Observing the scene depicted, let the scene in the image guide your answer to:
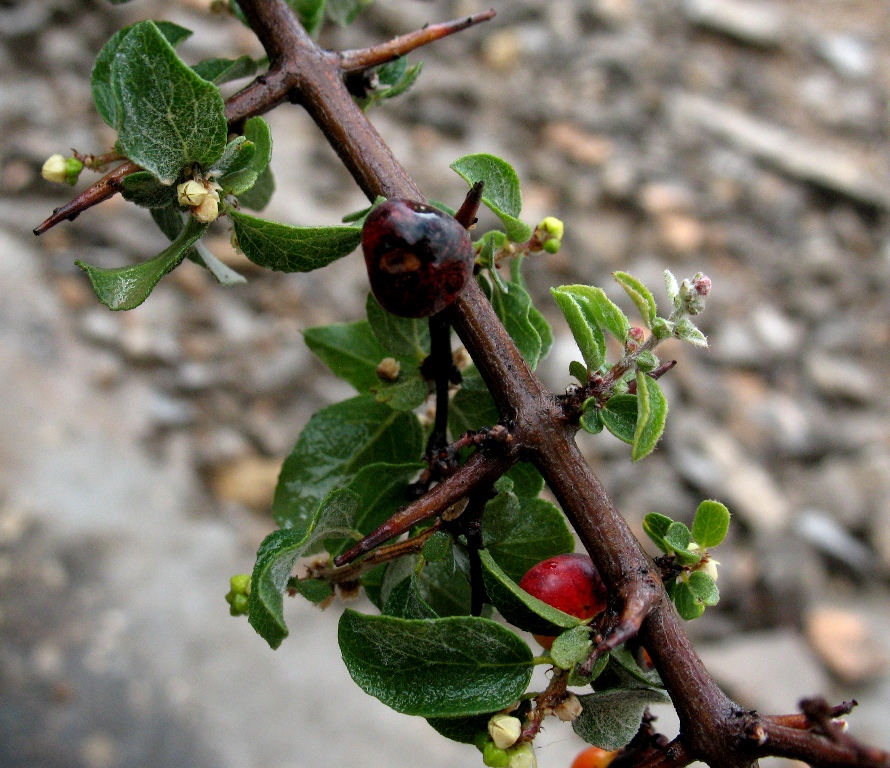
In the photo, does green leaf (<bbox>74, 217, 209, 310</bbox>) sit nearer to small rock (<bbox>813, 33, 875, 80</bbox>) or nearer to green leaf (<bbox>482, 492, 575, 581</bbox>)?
green leaf (<bbox>482, 492, 575, 581</bbox>)

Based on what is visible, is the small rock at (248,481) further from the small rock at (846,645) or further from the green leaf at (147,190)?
the green leaf at (147,190)

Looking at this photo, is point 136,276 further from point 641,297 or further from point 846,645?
point 846,645

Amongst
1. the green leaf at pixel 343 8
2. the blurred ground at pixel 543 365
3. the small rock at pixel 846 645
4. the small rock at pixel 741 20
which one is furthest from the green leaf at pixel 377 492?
the small rock at pixel 741 20

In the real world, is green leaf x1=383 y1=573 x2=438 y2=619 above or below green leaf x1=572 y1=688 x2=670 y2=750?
above

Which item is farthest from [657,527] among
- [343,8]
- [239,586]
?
[343,8]

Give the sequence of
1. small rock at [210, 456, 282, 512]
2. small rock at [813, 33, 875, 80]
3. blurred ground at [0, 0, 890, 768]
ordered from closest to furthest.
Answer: blurred ground at [0, 0, 890, 768] → small rock at [210, 456, 282, 512] → small rock at [813, 33, 875, 80]

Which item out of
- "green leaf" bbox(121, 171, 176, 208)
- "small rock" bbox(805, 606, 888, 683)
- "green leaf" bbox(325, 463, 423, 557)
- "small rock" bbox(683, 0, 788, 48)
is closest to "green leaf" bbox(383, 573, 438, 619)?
"green leaf" bbox(325, 463, 423, 557)
